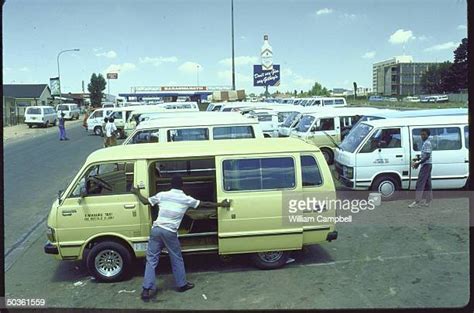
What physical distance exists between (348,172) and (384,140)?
1.05 m

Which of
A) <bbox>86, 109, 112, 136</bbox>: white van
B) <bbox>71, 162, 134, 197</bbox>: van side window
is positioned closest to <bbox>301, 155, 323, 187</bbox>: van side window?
<bbox>71, 162, 134, 197</bbox>: van side window

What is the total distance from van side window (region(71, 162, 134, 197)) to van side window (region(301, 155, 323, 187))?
2.32m

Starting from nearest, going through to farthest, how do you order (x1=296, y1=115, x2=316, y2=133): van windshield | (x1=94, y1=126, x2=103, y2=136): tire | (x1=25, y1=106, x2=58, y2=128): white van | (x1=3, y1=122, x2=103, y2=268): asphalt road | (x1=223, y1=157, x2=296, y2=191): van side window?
(x1=223, y1=157, x2=296, y2=191): van side window, (x1=3, y1=122, x2=103, y2=268): asphalt road, (x1=296, y1=115, x2=316, y2=133): van windshield, (x1=94, y1=126, x2=103, y2=136): tire, (x1=25, y1=106, x2=58, y2=128): white van

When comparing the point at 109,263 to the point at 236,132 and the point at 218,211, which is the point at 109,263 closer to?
the point at 218,211

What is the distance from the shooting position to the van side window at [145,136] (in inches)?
447

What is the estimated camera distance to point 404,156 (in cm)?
927

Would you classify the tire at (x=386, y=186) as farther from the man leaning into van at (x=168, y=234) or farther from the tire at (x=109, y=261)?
the tire at (x=109, y=261)

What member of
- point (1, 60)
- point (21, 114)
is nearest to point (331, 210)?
point (1, 60)

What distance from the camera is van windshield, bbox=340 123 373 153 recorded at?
380 inches

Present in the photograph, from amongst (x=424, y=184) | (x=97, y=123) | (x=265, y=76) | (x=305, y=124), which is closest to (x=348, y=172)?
(x=424, y=184)

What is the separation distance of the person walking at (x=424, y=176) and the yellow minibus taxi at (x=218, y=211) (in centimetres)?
353

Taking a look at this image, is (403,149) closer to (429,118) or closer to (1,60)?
(429,118)

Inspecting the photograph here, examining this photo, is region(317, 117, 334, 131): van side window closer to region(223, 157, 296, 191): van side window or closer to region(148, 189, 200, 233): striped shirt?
region(223, 157, 296, 191): van side window

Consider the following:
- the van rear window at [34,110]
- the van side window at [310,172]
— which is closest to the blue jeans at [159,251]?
the van side window at [310,172]
